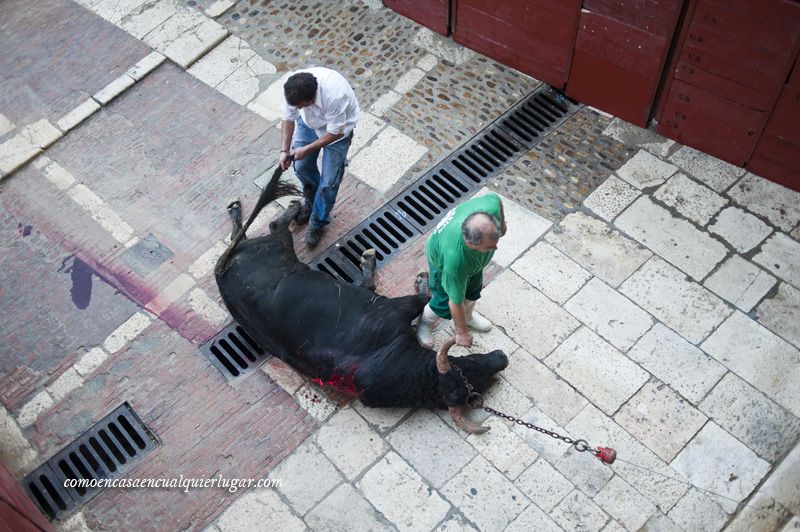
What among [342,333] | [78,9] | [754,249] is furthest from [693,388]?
[78,9]

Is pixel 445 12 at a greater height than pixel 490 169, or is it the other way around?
pixel 445 12

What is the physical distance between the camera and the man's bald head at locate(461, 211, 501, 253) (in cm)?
442

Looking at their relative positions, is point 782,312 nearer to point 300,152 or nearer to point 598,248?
point 598,248

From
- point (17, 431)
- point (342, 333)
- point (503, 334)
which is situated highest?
point (342, 333)

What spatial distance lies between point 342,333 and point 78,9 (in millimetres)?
5323

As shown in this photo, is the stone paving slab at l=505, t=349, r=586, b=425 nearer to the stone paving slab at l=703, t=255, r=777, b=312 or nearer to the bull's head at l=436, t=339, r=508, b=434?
the bull's head at l=436, t=339, r=508, b=434

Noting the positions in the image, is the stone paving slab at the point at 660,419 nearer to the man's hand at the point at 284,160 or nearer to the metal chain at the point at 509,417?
the metal chain at the point at 509,417

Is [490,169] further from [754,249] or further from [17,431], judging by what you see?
[17,431]

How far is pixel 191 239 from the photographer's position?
6.53 m

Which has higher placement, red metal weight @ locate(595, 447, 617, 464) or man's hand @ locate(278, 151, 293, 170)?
man's hand @ locate(278, 151, 293, 170)

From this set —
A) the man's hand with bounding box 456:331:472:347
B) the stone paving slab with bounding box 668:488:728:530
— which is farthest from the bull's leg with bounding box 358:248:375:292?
the stone paving slab with bounding box 668:488:728:530

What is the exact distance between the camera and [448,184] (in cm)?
670

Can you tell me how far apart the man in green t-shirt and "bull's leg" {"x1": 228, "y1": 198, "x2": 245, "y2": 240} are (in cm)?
187

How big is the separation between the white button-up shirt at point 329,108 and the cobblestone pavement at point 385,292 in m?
1.17
